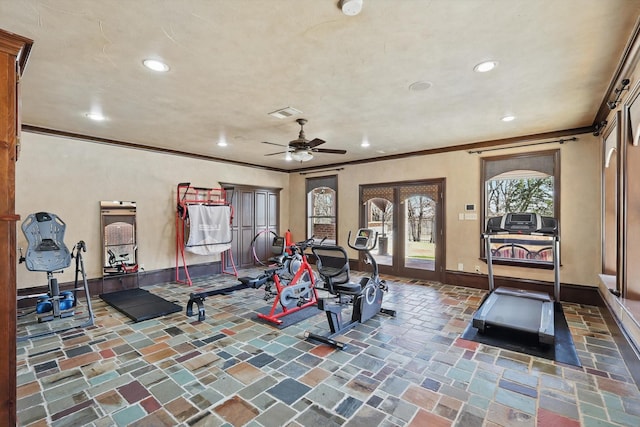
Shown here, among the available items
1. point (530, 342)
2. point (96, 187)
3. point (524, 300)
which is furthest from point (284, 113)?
point (524, 300)

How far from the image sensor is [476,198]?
578cm

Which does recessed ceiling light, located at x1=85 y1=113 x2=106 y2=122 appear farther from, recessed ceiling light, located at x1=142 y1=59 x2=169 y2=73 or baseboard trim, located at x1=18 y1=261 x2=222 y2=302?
baseboard trim, located at x1=18 y1=261 x2=222 y2=302

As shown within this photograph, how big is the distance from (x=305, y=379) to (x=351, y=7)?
290cm

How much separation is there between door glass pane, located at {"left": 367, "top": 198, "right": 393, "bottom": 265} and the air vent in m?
3.73

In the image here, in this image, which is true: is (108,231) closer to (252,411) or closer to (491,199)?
(252,411)

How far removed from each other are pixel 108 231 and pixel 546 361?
6.67 m

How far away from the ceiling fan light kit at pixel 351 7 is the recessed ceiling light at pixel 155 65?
174cm

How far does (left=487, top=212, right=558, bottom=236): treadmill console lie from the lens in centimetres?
444

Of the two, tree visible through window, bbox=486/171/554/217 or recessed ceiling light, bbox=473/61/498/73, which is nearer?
recessed ceiling light, bbox=473/61/498/73

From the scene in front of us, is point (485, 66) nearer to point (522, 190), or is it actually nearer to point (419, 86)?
point (419, 86)

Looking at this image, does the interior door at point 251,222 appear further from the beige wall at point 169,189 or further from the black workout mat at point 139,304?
the black workout mat at point 139,304

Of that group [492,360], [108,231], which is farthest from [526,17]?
[108,231]

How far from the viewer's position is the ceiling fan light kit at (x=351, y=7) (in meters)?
1.90

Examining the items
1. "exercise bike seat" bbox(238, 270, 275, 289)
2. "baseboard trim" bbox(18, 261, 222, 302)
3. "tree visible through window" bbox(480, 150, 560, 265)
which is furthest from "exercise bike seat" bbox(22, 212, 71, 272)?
"tree visible through window" bbox(480, 150, 560, 265)
